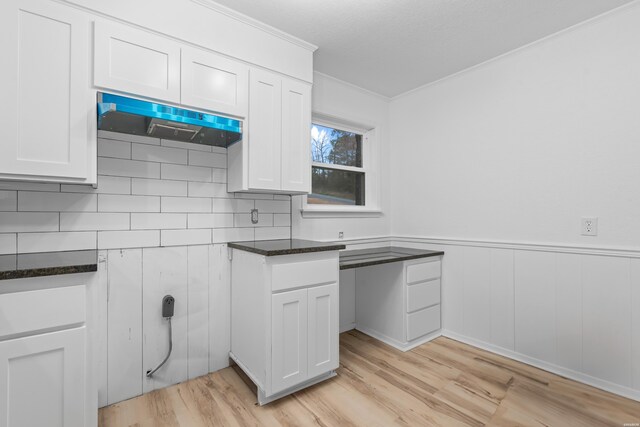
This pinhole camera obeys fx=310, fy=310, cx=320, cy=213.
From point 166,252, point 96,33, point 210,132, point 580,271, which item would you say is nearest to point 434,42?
point 210,132

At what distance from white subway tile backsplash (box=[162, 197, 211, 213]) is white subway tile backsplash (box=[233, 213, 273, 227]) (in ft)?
0.74

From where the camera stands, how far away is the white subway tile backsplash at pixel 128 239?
6.02 ft

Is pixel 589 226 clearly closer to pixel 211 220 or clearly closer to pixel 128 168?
pixel 211 220

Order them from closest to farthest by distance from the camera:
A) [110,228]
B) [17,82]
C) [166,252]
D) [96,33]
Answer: [17,82], [96,33], [110,228], [166,252]

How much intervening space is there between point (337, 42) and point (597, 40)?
177cm

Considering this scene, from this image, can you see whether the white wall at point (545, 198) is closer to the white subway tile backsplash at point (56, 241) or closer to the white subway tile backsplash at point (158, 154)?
the white subway tile backsplash at point (158, 154)

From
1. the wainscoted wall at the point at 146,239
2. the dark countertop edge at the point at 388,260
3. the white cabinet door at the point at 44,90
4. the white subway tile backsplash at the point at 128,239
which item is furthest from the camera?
the dark countertop edge at the point at 388,260

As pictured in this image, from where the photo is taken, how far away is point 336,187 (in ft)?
10.5

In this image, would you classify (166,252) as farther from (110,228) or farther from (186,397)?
(186,397)

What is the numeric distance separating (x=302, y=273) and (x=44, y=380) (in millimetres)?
1263

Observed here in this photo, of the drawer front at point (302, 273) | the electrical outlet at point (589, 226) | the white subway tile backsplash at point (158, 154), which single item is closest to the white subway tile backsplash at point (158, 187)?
the white subway tile backsplash at point (158, 154)

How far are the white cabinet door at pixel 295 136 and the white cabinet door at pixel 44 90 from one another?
44.9 inches

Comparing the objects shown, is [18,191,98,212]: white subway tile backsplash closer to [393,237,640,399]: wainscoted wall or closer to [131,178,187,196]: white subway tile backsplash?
[131,178,187,196]: white subway tile backsplash

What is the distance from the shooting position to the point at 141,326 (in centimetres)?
196
